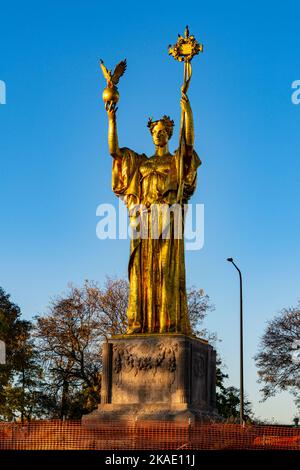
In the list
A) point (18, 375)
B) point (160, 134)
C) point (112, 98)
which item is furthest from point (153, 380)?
point (18, 375)

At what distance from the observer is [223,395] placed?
4150cm

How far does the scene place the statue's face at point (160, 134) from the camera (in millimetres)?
21625

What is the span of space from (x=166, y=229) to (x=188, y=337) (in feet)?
9.76

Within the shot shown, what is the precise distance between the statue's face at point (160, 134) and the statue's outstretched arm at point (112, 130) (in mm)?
1047

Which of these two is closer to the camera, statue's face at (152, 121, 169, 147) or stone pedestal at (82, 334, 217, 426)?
stone pedestal at (82, 334, 217, 426)

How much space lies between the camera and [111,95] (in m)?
21.5

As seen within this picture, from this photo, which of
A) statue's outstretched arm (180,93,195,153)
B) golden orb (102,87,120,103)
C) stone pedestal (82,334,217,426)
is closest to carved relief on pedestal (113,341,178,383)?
stone pedestal (82,334,217,426)

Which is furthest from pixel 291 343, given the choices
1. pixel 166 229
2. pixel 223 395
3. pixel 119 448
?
pixel 119 448

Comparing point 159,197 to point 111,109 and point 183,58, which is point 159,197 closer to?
point 111,109

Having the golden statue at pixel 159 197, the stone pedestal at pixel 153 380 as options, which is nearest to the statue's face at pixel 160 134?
the golden statue at pixel 159 197

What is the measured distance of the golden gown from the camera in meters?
20.5

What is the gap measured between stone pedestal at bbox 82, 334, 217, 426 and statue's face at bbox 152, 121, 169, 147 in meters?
5.33

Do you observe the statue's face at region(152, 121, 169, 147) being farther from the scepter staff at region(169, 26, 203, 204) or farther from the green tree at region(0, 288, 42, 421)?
the green tree at region(0, 288, 42, 421)

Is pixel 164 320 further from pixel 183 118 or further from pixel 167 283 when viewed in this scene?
pixel 183 118
